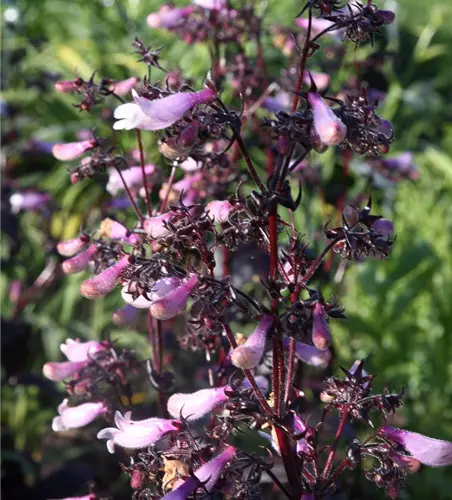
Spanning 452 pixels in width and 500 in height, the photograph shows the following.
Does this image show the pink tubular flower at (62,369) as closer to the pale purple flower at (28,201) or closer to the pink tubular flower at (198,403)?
the pink tubular flower at (198,403)

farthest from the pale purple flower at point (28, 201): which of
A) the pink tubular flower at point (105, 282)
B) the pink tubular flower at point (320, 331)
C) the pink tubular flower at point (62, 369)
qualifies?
the pink tubular flower at point (320, 331)

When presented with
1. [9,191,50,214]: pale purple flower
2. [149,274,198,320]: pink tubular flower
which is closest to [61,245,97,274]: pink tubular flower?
[149,274,198,320]: pink tubular flower

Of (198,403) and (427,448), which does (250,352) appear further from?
(427,448)

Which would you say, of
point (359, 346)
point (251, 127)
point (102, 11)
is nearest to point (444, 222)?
point (359, 346)

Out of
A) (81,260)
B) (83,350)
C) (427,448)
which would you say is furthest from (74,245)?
(427,448)

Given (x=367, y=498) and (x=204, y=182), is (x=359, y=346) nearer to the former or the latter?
(x=367, y=498)
